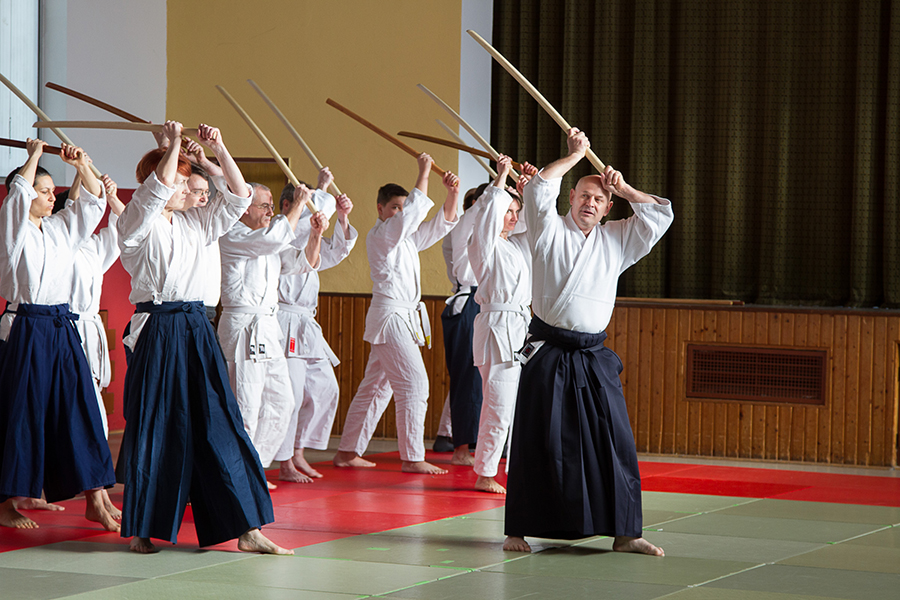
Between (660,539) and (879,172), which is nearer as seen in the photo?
(660,539)

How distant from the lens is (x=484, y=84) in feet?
26.7

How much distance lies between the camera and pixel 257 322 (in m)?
5.02

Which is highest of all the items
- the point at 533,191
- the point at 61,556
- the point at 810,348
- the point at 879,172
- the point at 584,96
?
the point at 584,96

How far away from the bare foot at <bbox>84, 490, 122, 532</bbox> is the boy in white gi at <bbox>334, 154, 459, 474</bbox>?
1.96m

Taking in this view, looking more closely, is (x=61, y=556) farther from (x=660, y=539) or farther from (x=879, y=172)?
(x=879, y=172)

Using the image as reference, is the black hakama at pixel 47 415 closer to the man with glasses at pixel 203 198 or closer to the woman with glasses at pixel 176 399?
the woman with glasses at pixel 176 399

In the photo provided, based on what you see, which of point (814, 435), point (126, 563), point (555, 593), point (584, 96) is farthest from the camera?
point (584, 96)

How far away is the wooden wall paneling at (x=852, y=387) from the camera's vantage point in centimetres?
665

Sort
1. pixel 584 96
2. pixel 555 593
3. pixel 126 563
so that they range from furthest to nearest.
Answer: pixel 584 96 < pixel 126 563 < pixel 555 593

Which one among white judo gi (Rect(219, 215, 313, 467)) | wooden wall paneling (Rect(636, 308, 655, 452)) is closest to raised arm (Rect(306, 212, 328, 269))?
white judo gi (Rect(219, 215, 313, 467))

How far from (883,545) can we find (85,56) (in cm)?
625

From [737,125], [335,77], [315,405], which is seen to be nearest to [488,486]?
[315,405]

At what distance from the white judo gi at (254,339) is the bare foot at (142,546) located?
1.14 meters

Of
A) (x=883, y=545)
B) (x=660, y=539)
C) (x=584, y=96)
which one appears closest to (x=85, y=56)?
(x=584, y=96)
